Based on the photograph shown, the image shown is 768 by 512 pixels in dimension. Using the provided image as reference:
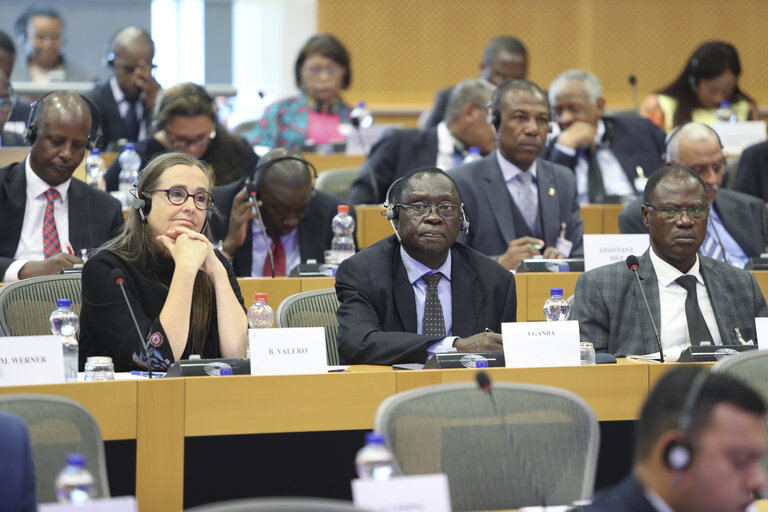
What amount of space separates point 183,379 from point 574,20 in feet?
23.6

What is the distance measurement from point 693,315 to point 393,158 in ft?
7.99

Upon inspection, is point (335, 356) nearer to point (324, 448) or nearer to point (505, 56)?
point (324, 448)

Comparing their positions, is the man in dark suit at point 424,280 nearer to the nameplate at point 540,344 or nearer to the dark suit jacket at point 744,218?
the nameplate at point 540,344

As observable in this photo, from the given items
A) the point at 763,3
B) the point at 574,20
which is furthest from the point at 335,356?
the point at 763,3

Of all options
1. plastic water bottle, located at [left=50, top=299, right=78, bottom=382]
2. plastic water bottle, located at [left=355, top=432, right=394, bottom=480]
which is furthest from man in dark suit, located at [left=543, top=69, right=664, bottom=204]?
plastic water bottle, located at [left=355, top=432, right=394, bottom=480]

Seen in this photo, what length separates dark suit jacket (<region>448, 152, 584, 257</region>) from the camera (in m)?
4.68

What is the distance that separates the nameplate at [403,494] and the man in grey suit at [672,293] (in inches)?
69.5

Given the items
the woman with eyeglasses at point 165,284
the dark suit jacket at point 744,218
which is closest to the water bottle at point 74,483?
the woman with eyeglasses at point 165,284

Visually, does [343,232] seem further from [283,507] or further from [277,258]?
[283,507]

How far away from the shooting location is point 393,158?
5738mm

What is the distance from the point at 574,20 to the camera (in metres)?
9.20

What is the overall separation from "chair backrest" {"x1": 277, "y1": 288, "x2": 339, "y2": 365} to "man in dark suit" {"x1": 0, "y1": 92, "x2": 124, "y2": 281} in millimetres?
1111

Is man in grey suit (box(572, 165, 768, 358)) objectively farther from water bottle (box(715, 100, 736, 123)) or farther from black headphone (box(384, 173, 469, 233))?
water bottle (box(715, 100, 736, 123))

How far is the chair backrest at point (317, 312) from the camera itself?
3.65 m
